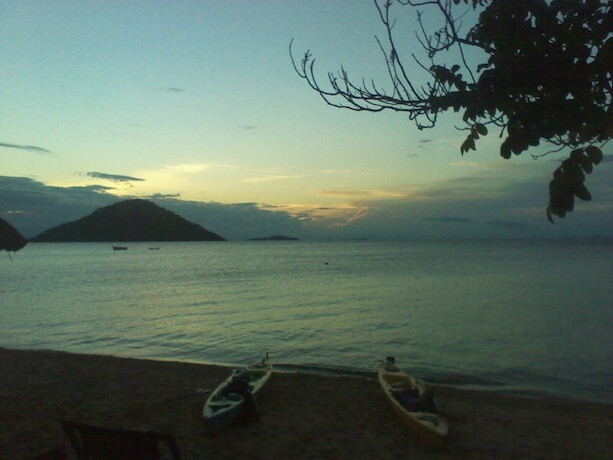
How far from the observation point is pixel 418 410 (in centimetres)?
1045

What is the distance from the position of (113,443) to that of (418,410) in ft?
23.1

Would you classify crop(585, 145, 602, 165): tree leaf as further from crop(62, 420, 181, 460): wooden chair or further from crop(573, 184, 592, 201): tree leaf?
crop(62, 420, 181, 460): wooden chair

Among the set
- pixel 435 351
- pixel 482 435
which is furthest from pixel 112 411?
pixel 435 351

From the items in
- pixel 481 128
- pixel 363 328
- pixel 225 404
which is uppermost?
pixel 481 128

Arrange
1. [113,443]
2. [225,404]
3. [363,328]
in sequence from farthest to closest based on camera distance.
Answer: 1. [363,328]
2. [225,404]
3. [113,443]

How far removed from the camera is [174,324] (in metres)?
28.9

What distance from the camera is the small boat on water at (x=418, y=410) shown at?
31.5 feet

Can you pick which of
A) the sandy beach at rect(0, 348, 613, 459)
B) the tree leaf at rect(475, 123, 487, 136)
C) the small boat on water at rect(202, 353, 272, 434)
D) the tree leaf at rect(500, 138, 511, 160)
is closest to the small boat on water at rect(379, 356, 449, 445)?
the sandy beach at rect(0, 348, 613, 459)

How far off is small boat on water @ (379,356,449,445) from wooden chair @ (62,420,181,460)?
609 centimetres

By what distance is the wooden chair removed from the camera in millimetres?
4867

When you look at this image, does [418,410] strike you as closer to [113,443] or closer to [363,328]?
[113,443]

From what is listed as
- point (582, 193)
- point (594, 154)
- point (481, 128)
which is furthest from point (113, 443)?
point (594, 154)

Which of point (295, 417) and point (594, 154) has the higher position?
point (594, 154)

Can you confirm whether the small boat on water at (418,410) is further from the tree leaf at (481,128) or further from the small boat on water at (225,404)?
the tree leaf at (481,128)
